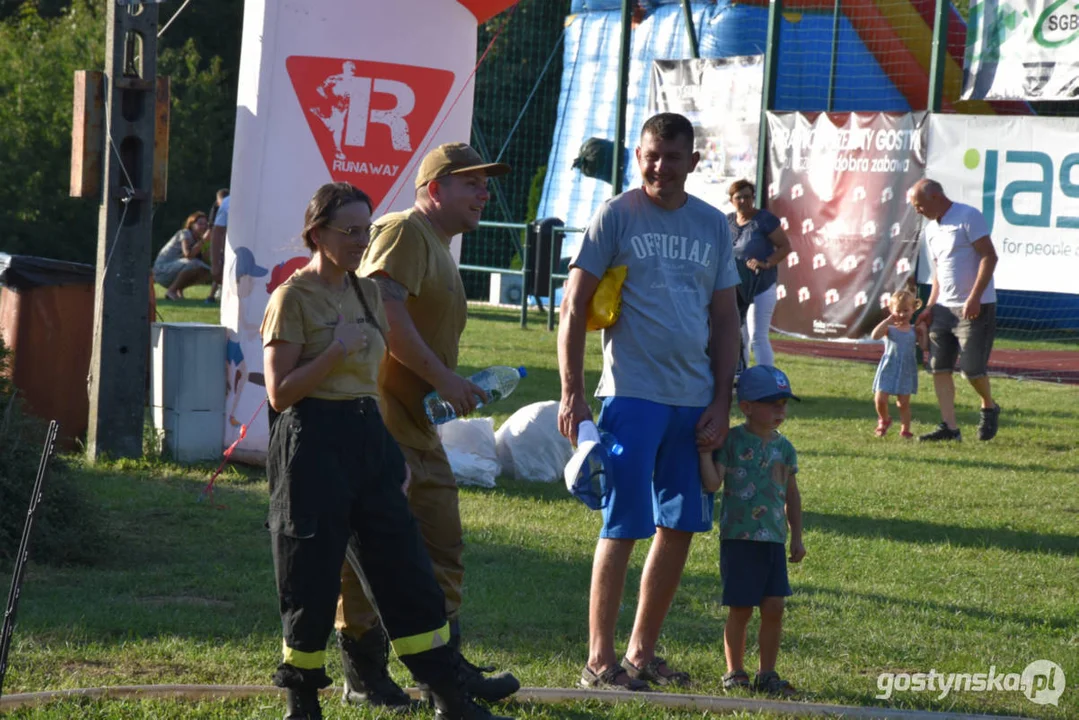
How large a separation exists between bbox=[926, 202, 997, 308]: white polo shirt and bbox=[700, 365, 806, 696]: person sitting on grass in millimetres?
6583

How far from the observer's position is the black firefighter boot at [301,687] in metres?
4.30

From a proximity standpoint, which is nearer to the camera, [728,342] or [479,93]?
[728,342]

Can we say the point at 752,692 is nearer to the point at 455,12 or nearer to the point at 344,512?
the point at 344,512

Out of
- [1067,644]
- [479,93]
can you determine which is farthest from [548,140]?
[1067,644]

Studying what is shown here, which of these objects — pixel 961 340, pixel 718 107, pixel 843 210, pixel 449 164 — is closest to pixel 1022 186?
pixel 843 210

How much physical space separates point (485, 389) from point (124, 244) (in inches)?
197

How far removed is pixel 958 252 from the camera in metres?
11.3

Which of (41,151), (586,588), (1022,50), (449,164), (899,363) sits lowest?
(586,588)

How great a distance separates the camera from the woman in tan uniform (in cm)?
421

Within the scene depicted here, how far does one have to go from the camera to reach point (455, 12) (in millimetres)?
9188

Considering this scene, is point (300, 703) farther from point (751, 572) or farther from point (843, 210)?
point (843, 210)

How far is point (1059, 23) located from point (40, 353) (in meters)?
9.85

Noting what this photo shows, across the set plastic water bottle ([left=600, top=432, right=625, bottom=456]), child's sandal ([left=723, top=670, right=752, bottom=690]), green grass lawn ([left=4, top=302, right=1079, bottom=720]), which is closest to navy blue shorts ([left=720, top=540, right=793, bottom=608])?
child's sandal ([left=723, top=670, right=752, bottom=690])

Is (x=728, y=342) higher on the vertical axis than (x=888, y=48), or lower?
lower
